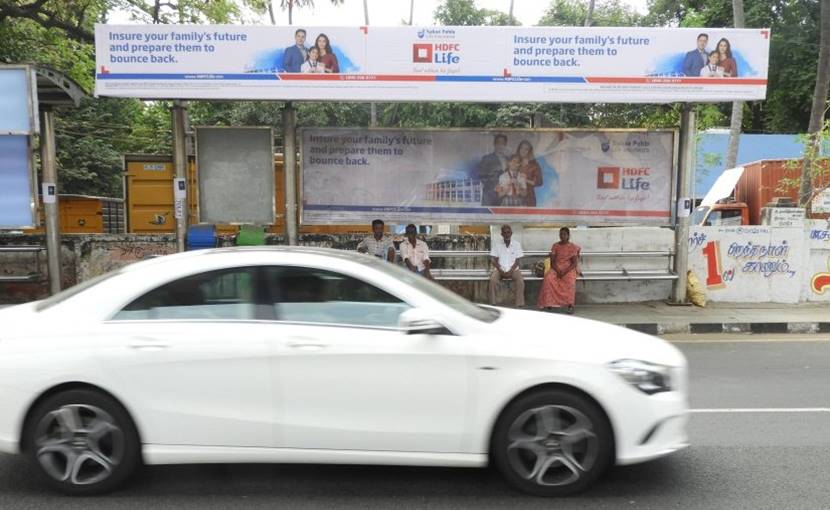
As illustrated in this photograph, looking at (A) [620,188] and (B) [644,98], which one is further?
(A) [620,188]

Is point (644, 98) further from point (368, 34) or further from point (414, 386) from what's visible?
point (414, 386)

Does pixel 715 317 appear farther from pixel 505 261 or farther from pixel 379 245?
pixel 379 245

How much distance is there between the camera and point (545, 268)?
35.6 feet

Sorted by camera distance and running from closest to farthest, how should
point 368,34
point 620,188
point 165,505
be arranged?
point 165,505
point 368,34
point 620,188

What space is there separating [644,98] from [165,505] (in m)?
8.00

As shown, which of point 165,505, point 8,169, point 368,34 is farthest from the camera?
point 8,169

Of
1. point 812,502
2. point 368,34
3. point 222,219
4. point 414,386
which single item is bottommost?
point 812,502

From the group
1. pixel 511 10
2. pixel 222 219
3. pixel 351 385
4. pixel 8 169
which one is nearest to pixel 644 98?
pixel 222 219

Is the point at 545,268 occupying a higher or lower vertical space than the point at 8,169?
lower

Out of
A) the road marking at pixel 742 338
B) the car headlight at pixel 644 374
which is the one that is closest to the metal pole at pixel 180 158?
the road marking at pixel 742 338

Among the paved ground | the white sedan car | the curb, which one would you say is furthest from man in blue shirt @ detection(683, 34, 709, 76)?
the white sedan car

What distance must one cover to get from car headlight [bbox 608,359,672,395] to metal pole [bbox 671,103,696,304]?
24.7 ft

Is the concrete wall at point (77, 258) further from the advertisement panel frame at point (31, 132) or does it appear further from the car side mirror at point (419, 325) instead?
the car side mirror at point (419, 325)

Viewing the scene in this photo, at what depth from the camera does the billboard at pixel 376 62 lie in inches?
356
